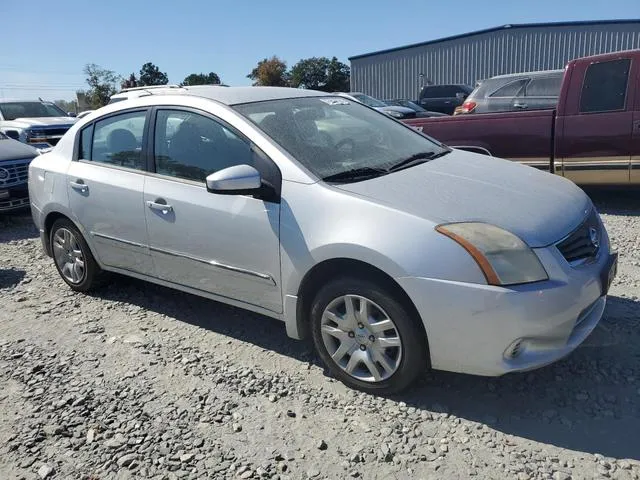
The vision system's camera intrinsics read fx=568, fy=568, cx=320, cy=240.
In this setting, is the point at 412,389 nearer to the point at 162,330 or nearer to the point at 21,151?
the point at 162,330

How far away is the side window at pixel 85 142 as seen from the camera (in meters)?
4.57

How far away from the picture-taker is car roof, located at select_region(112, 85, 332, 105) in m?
3.81

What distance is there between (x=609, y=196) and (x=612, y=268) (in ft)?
16.4

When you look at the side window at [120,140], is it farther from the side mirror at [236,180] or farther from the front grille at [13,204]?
the front grille at [13,204]

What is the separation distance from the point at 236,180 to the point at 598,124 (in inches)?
205

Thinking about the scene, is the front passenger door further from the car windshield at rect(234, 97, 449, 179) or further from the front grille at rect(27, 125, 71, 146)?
the front grille at rect(27, 125, 71, 146)

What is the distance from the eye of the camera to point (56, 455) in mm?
2811

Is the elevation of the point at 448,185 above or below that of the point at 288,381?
above

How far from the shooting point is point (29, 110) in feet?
44.8

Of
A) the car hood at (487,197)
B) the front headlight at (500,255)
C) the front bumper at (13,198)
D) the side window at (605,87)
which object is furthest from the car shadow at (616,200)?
the front bumper at (13,198)

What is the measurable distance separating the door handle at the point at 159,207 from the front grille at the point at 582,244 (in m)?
2.39

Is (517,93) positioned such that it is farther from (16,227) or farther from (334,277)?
(16,227)

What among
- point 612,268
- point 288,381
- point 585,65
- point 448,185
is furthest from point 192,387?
point 585,65

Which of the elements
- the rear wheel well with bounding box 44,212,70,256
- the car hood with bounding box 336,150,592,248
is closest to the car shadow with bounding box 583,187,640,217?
the car hood with bounding box 336,150,592,248
